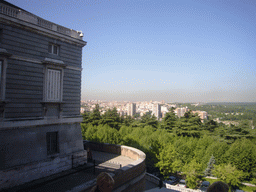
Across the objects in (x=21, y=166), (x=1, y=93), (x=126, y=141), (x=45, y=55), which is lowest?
(x=126, y=141)

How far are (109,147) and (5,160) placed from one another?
995cm

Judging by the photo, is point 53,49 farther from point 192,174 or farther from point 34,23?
point 192,174

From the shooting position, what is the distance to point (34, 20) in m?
12.0

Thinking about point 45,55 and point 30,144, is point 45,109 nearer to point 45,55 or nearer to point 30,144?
point 30,144

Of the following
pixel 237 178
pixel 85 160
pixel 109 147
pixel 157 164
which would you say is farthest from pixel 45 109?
pixel 237 178

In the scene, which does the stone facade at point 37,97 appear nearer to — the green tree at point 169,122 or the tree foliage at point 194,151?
the tree foliage at point 194,151

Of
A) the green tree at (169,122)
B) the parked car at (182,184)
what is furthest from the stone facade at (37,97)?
the green tree at (169,122)

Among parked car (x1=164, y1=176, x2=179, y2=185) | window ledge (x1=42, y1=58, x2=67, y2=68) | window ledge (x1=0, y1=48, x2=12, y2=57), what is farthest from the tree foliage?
window ledge (x1=0, y1=48, x2=12, y2=57)

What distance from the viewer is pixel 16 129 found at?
432 inches

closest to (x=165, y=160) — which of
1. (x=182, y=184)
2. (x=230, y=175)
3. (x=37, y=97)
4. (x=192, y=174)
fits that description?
(x=192, y=174)

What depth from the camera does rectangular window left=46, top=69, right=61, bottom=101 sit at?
12.7 m

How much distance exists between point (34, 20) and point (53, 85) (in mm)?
4033

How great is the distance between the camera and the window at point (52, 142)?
12719mm

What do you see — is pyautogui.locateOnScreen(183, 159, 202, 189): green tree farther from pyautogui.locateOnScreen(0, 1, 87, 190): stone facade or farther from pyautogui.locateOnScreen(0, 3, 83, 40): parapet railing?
pyautogui.locateOnScreen(0, 3, 83, 40): parapet railing
